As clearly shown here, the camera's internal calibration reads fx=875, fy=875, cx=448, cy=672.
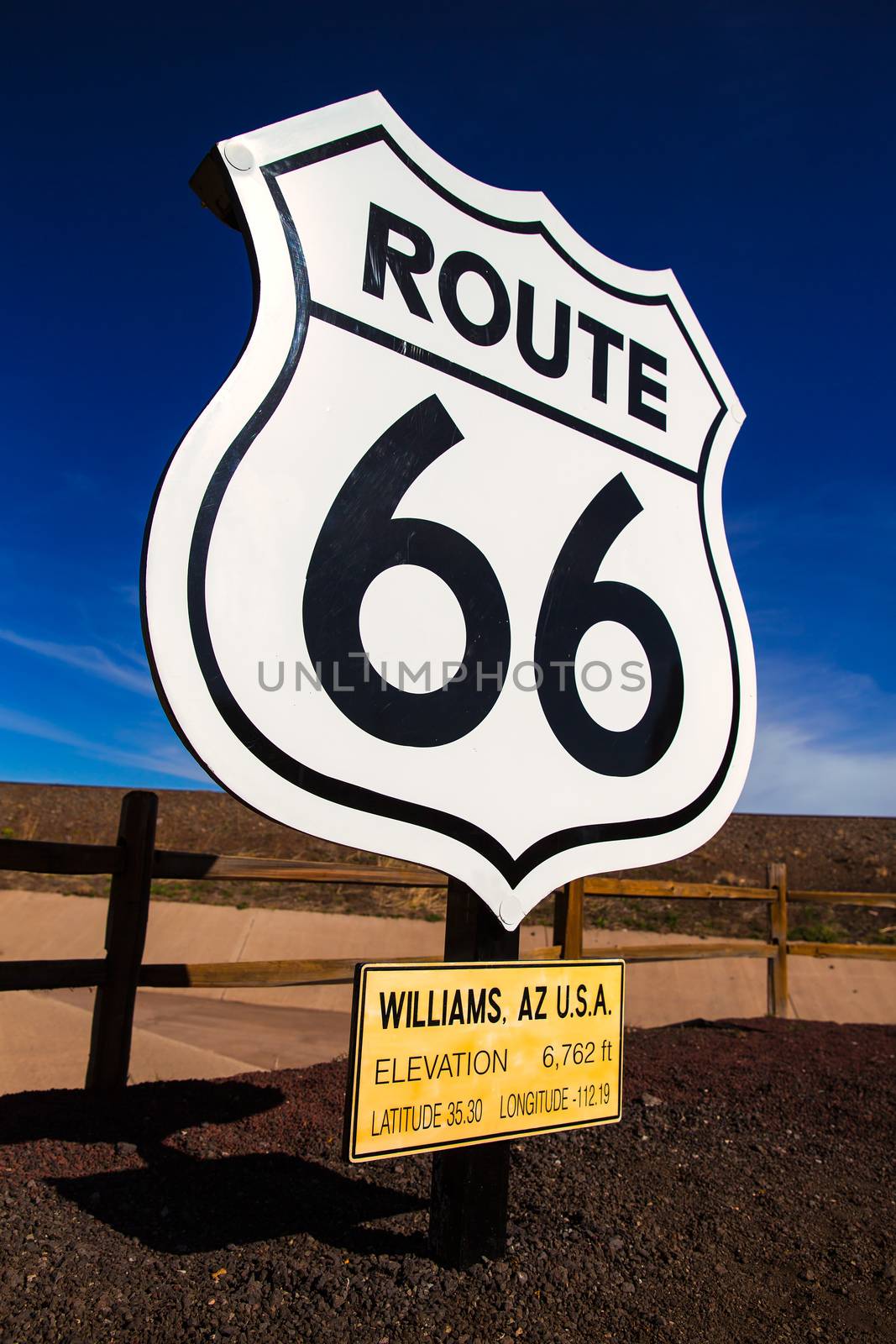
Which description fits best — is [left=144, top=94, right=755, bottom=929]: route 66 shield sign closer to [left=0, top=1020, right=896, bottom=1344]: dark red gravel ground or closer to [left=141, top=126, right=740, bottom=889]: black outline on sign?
[left=141, top=126, right=740, bottom=889]: black outline on sign

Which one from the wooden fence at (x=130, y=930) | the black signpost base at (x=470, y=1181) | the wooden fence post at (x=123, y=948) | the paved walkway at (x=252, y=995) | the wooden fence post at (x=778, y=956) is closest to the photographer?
the black signpost base at (x=470, y=1181)

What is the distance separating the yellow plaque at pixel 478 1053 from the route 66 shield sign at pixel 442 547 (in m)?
0.21

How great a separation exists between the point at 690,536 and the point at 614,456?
0.35 m

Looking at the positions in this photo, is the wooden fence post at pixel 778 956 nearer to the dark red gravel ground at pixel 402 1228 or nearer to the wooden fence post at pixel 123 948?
the dark red gravel ground at pixel 402 1228

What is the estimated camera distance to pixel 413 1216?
233cm

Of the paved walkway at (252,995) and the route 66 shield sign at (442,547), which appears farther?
the paved walkway at (252,995)

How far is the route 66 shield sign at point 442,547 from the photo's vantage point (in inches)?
67.4

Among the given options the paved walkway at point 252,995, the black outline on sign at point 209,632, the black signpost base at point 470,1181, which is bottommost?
the paved walkway at point 252,995

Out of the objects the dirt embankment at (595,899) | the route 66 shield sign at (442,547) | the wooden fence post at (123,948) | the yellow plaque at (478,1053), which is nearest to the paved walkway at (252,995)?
the dirt embankment at (595,899)

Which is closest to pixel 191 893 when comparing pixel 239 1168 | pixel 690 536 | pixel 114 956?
pixel 114 956

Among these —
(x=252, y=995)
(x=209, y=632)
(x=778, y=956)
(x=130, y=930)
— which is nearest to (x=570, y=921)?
(x=130, y=930)

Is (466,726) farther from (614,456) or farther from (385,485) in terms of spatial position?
(614,456)

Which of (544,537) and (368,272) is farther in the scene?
(544,537)

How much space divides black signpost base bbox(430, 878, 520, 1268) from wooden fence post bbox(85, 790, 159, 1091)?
5.19 ft
